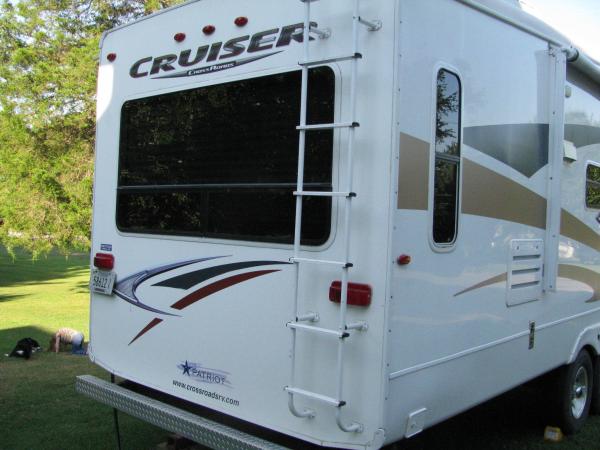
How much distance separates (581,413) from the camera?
4.90 meters

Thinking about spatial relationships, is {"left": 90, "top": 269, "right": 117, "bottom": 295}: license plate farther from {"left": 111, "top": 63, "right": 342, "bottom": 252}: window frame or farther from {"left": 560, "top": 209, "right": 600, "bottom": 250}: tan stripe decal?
{"left": 560, "top": 209, "right": 600, "bottom": 250}: tan stripe decal

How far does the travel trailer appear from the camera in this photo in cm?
280

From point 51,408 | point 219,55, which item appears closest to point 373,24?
point 219,55

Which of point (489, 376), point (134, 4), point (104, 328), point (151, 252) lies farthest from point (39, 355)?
point (134, 4)

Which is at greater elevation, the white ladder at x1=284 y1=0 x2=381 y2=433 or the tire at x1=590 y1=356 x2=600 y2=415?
the white ladder at x1=284 y1=0 x2=381 y2=433

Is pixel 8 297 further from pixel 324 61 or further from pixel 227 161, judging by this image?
pixel 324 61

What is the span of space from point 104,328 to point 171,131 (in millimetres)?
1406

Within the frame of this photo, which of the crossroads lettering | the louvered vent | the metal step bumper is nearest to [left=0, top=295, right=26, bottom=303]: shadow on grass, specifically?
the metal step bumper

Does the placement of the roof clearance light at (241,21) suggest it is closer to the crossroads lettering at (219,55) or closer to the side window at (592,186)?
the crossroads lettering at (219,55)

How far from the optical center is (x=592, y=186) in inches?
192

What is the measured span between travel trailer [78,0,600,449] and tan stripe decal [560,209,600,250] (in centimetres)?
6

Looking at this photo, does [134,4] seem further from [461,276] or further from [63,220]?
[461,276]

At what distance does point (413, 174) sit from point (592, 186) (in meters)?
2.69

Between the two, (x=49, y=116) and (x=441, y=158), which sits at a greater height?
(x=49, y=116)
